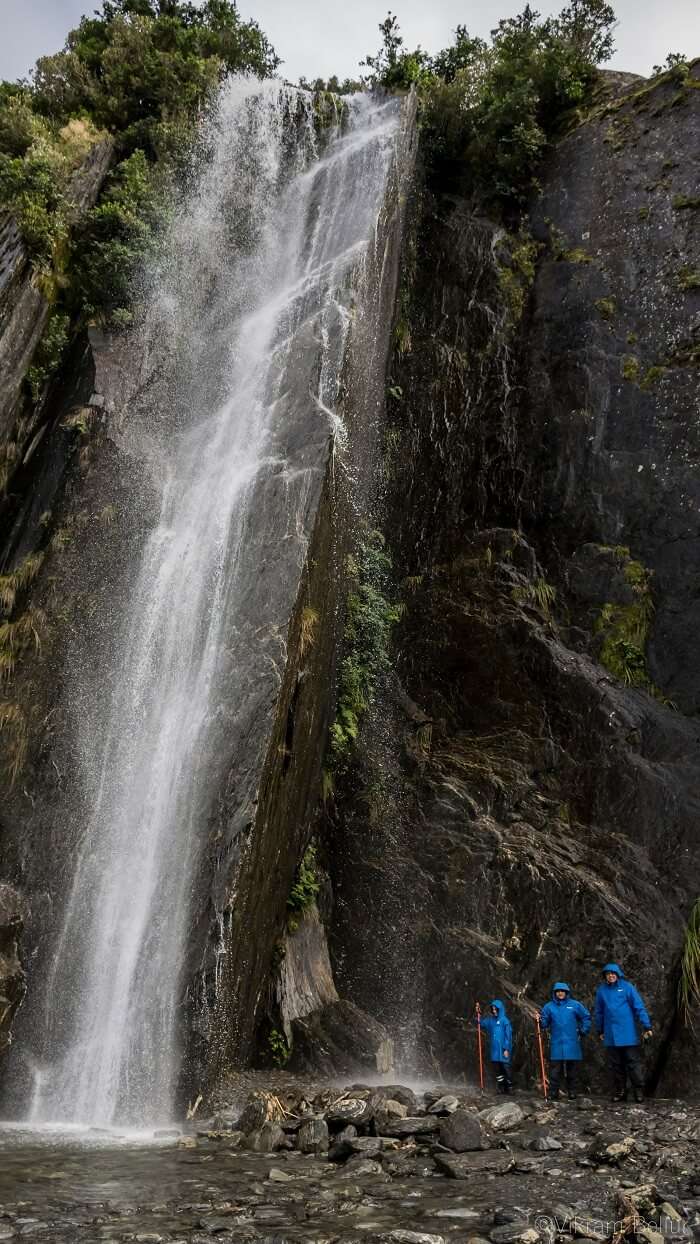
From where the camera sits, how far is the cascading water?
373 inches

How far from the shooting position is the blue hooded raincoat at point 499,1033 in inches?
403

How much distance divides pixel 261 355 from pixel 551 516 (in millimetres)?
5968

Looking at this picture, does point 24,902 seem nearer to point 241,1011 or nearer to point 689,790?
point 241,1011

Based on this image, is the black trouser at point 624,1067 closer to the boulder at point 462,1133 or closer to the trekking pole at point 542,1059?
the trekking pole at point 542,1059

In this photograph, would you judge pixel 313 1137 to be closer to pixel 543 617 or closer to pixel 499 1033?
pixel 499 1033

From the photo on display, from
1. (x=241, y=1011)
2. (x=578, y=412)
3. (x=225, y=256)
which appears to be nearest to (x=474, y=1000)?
(x=241, y=1011)

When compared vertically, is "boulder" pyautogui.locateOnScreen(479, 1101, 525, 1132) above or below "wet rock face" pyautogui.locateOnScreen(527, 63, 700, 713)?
below

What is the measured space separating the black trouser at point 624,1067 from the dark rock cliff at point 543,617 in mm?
506

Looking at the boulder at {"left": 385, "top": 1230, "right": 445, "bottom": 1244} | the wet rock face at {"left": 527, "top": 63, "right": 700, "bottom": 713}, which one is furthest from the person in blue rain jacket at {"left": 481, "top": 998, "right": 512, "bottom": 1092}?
the boulder at {"left": 385, "top": 1230, "right": 445, "bottom": 1244}

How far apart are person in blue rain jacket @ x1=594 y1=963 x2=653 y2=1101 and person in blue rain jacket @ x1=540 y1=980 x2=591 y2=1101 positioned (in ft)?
0.90

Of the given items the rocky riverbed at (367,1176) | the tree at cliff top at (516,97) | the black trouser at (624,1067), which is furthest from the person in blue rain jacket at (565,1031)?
the tree at cliff top at (516,97)

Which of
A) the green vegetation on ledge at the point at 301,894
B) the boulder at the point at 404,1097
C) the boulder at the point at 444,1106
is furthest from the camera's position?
the green vegetation on ledge at the point at 301,894

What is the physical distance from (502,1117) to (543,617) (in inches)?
319

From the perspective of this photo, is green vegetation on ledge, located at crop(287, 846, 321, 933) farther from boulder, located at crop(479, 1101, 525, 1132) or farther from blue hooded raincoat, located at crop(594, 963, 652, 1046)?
boulder, located at crop(479, 1101, 525, 1132)
